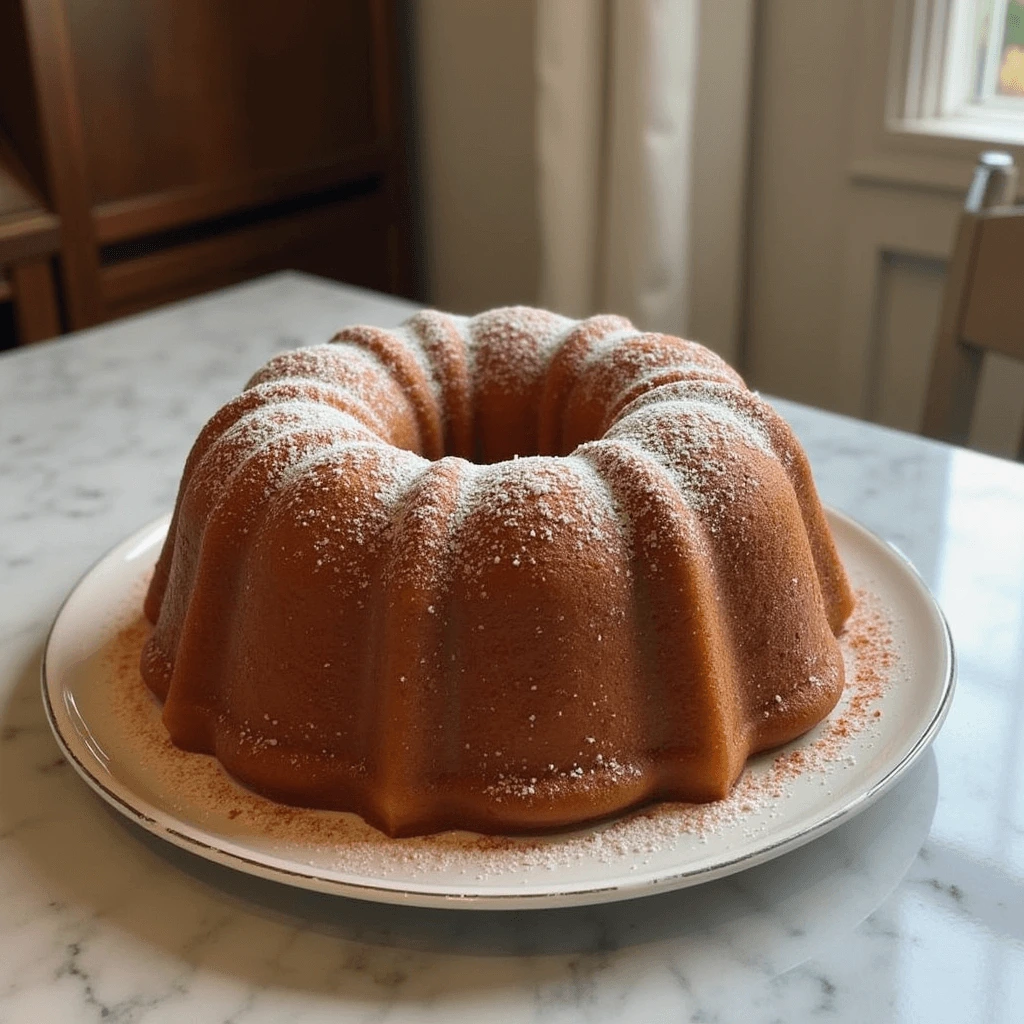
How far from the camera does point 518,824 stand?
0.64 metres

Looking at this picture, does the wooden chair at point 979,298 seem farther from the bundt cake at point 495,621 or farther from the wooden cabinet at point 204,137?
the wooden cabinet at point 204,137

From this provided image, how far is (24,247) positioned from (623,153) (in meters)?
0.98

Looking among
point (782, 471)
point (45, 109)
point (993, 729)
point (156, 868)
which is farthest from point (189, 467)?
point (45, 109)

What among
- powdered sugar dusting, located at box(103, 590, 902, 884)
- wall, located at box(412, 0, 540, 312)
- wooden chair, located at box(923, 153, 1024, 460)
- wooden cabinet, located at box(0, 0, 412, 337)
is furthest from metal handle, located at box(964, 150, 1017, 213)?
wooden cabinet, located at box(0, 0, 412, 337)

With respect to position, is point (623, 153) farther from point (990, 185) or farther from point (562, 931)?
point (562, 931)

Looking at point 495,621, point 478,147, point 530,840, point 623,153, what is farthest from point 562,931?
point 478,147

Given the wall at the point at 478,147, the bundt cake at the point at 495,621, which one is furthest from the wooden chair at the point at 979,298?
the wall at the point at 478,147

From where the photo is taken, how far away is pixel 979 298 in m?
1.37

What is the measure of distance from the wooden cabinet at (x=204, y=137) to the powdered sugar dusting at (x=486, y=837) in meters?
1.54

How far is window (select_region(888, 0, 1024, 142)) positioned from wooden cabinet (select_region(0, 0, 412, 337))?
110 cm

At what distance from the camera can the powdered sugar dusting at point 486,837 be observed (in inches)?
24.2

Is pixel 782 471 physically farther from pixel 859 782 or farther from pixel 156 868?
pixel 156 868

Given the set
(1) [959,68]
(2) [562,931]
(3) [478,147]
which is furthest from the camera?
(3) [478,147]

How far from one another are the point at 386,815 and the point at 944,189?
5.13 feet
